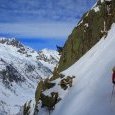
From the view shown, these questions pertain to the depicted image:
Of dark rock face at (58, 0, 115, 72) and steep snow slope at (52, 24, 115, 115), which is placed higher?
dark rock face at (58, 0, 115, 72)

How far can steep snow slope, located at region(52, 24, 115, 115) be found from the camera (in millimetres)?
27750

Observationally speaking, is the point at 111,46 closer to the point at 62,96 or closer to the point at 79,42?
the point at 62,96

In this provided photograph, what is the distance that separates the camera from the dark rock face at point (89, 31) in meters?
43.6

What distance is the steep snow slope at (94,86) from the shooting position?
91.0ft

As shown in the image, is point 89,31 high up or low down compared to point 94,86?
up

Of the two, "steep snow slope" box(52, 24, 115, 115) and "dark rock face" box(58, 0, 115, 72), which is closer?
"steep snow slope" box(52, 24, 115, 115)

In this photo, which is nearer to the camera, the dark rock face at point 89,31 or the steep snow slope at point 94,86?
the steep snow slope at point 94,86

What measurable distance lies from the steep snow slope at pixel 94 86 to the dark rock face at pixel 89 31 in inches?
150

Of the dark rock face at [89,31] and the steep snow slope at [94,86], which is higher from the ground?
the dark rock face at [89,31]

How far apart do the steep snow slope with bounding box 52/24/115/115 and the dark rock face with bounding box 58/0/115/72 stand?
150 inches

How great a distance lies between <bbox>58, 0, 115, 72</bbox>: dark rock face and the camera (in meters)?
43.6

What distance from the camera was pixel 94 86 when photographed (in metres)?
30.6

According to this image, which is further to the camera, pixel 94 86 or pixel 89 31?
pixel 89 31

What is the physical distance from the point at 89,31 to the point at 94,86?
1667 cm
